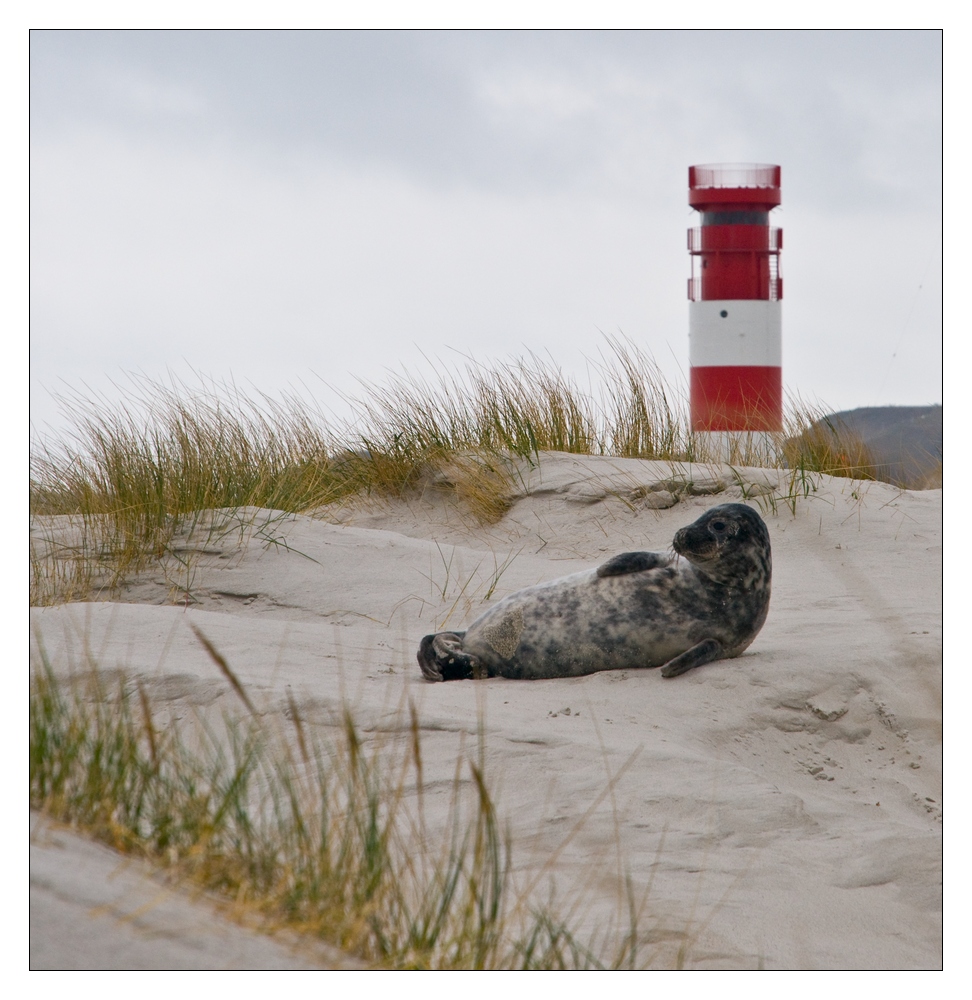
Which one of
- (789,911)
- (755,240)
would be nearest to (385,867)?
(789,911)

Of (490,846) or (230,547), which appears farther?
(230,547)

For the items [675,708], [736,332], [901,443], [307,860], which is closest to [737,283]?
[736,332]

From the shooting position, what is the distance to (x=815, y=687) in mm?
3857

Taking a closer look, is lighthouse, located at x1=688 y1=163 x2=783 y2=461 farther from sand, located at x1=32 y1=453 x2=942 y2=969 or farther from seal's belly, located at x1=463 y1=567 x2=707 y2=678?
seal's belly, located at x1=463 y1=567 x2=707 y2=678

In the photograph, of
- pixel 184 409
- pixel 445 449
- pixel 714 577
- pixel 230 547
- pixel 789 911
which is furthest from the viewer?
pixel 445 449

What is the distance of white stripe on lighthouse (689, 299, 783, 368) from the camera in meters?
16.6

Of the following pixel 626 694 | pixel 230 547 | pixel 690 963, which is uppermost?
pixel 230 547

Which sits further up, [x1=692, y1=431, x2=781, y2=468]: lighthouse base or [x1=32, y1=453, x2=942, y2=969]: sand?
[x1=692, y1=431, x2=781, y2=468]: lighthouse base

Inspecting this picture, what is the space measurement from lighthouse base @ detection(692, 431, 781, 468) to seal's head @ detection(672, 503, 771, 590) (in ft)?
13.4

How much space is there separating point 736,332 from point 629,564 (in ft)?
43.8

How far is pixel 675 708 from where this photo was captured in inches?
144

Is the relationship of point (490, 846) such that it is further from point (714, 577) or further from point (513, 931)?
Result: point (714, 577)

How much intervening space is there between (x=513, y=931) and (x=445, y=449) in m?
6.23

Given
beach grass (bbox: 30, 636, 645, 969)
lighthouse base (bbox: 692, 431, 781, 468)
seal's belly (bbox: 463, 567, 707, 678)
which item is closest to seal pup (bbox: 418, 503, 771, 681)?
seal's belly (bbox: 463, 567, 707, 678)
